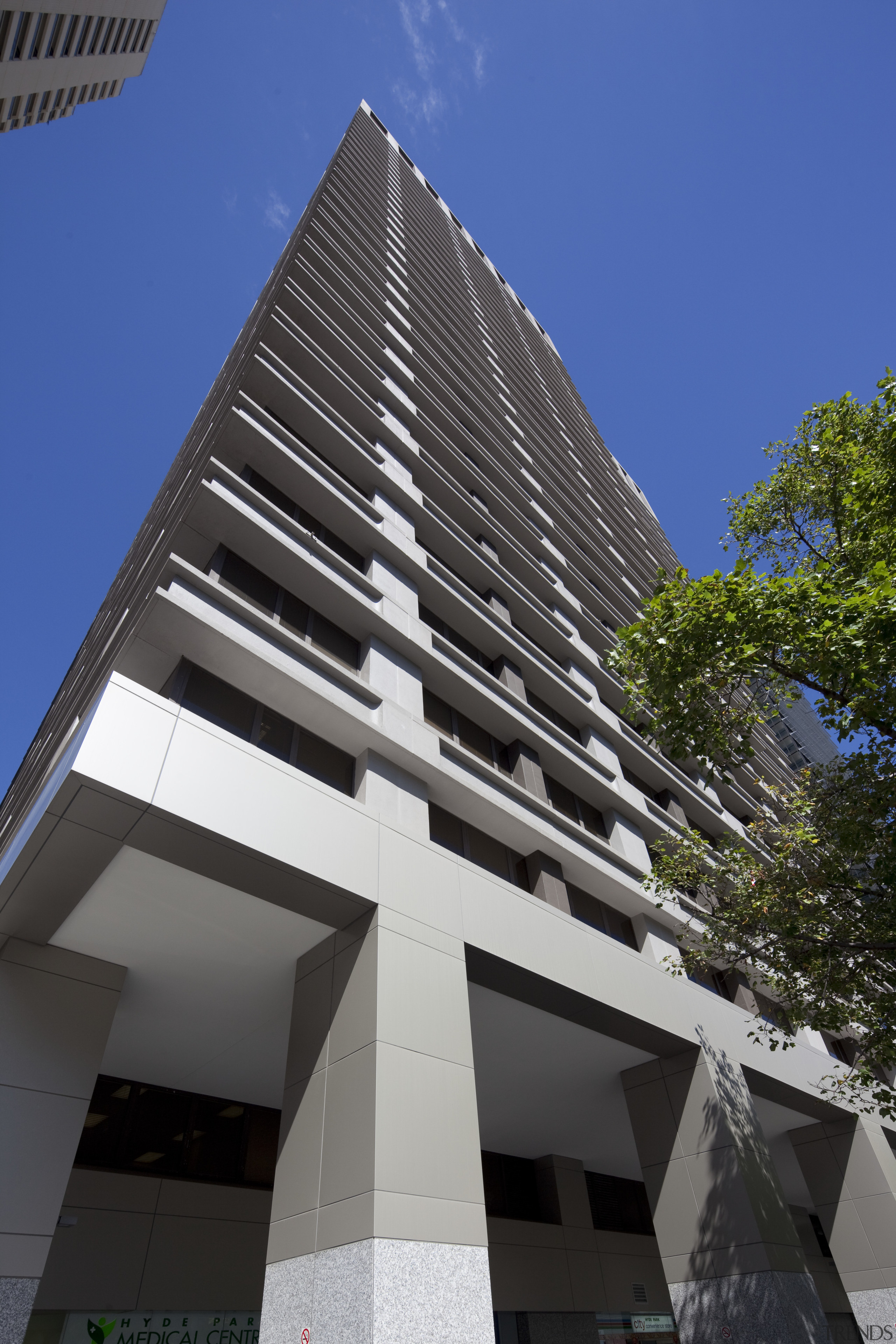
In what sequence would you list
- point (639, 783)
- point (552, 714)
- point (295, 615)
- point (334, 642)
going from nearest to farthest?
point (295, 615), point (334, 642), point (552, 714), point (639, 783)

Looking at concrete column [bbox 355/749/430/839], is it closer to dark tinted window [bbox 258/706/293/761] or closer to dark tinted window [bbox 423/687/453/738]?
dark tinted window [bbox 258/706/293/761]

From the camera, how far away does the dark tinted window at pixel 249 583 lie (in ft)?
41.3

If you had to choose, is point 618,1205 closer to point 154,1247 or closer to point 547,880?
point 547,880

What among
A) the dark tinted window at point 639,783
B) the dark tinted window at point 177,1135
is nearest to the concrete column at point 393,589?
the dark tinted window at point 177,1135

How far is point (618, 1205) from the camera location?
18000 mm

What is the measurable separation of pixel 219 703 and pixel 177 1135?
7.40 m

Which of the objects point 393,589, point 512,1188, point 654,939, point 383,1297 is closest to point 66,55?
point 393,589

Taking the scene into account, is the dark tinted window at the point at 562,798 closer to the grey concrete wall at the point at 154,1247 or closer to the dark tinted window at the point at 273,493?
the dark tinted window at the point at 273,493

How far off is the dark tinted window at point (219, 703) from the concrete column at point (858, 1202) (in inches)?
700

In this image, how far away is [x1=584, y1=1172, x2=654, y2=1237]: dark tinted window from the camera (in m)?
17.4

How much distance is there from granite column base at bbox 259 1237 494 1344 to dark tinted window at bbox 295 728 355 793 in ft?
19.4

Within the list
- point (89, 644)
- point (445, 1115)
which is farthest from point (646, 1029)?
point (89, 644)

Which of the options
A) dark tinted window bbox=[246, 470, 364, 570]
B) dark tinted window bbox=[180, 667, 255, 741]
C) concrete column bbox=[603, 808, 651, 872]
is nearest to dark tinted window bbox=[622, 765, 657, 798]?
concrete column bbox=[603, 808, 651, 872]

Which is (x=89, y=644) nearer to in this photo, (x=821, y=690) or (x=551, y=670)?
(x=551, y=670)
